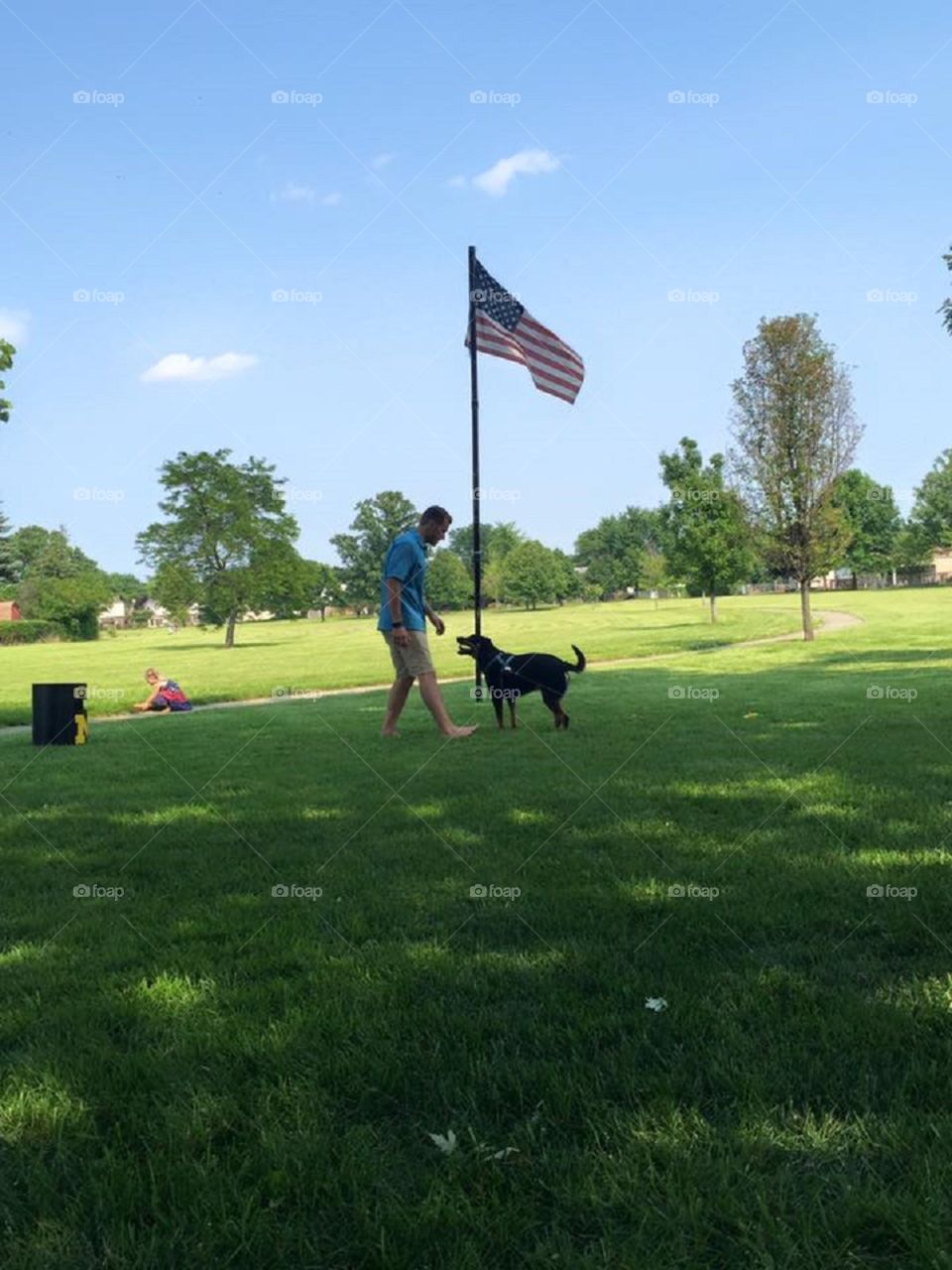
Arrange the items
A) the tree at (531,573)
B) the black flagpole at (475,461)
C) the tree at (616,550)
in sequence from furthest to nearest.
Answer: the tree at (616,550)
the tree at (531,573)
the black flagpole at (475,461)

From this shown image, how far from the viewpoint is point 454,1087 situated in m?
2.38

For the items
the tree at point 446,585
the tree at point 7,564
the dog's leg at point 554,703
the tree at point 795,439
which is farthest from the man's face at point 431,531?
the tree at point 7,564

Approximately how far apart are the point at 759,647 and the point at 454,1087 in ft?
82.5

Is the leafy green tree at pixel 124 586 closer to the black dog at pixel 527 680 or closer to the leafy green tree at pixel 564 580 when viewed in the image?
the leafy green tree at pixel 564 580

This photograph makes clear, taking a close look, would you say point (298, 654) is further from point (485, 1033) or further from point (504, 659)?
point (485, 1033)

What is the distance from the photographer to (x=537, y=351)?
12.5 meters

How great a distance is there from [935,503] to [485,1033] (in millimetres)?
99976

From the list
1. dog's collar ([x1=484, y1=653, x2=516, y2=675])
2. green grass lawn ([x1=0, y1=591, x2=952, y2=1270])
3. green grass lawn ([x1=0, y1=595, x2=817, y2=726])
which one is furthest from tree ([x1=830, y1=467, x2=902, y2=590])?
green grass lawn ([x1=0, y1=591, x2=952, y2=1270])

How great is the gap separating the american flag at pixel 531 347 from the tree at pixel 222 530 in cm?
1893

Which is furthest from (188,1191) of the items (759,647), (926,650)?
(759,647)

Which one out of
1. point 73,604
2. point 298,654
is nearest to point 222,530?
point 298,654

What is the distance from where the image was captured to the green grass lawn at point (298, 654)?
1845cm

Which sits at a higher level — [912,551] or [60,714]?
[912,551]

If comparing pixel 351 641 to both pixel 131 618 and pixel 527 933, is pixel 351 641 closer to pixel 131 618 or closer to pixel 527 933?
pixel 131 618
